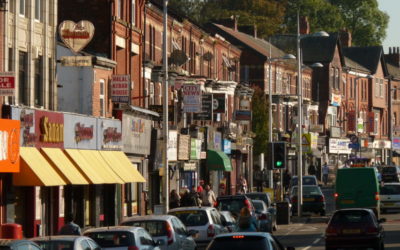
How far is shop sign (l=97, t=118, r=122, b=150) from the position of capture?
4562 centimetres

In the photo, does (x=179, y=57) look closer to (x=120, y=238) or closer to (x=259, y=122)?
(x=259, y=122)

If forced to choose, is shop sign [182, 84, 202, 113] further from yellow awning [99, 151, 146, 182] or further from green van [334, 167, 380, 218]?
yellow awning [99, 151, 146, 182]

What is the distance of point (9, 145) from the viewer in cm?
3422

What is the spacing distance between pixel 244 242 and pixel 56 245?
3.48 m

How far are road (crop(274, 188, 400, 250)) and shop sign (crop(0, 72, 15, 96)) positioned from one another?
1113 cm

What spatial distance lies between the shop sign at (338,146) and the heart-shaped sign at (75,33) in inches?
2804

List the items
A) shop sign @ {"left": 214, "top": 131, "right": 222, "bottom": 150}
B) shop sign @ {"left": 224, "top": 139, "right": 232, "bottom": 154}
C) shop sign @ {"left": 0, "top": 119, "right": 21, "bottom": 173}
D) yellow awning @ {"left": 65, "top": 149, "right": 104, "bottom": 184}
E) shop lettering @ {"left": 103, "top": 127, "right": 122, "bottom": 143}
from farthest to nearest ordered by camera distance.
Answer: shop sign @ {"left": 224, "top": 139, "right": 232, "bottom": 154} < shop sign @ {"left": 214, "top": 131, "right": 222, "bottom": 150} < shop lettering @ {"left": 103, "top": 127, "right": 122, "bottom": 143} < yellow awning @ {"left": 65, "top": 149, "right": 104, "bottom": 184} < shop sign @ {"left": 0, "top": 119, "right": 21, "bottom": 173}

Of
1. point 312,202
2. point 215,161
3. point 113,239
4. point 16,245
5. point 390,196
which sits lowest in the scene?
point 312,202

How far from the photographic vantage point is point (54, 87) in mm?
41062

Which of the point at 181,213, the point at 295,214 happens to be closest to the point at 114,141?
the point at 181,213

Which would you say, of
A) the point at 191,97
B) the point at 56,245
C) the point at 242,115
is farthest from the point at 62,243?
the point at 242,115

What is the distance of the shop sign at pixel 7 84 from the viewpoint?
105ft

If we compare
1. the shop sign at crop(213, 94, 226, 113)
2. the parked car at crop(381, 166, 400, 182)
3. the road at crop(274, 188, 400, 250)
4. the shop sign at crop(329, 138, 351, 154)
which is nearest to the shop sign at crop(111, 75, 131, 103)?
the road at crop(274, 188, 400, 250)

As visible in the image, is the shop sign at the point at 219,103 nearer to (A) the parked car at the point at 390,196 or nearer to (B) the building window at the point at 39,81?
(A) the parked car at the point at 390,196
